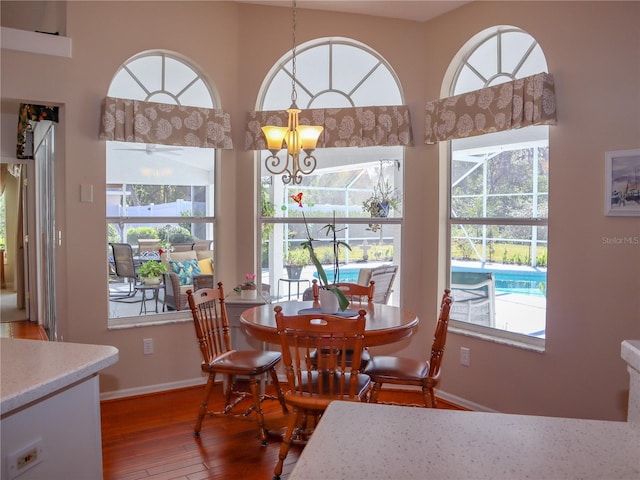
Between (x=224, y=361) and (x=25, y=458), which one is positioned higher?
(x=25, y=458)

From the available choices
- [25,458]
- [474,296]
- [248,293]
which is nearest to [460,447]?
[25,458]

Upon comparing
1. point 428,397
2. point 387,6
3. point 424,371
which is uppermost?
point 387,6

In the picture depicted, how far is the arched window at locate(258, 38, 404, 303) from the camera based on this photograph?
4.23 m

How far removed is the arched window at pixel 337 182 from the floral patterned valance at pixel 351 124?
0.55 feet

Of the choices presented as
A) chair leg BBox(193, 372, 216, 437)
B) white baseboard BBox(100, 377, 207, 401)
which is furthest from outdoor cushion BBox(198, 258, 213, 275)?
chair leg BBox(193, 372, 216, 437)

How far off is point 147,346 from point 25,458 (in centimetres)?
279

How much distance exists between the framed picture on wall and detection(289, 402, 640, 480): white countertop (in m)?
2.08

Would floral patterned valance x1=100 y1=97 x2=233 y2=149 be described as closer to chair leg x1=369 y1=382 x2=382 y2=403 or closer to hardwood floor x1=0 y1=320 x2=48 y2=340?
chair leg x1=369 y1=382 x2=382 y2=403

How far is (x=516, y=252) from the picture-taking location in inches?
140

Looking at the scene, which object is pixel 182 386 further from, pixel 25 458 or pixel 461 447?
pixel 461 447

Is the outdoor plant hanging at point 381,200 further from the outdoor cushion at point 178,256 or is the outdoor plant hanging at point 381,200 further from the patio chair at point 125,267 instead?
the patio chair at point 125,267

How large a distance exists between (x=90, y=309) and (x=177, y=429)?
116 cm

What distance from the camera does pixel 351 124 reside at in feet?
13.4

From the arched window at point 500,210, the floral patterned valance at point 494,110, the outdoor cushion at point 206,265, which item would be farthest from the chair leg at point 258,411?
the floral patterned valance at point 494,110
